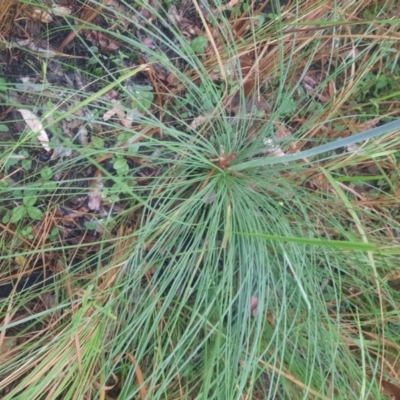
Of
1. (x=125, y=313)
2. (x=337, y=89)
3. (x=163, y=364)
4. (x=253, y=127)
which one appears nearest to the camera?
(x=163, y=364)

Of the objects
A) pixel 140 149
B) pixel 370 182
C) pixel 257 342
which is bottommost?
pixel 370 182

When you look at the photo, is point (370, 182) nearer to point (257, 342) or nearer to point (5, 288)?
point (257, 342)

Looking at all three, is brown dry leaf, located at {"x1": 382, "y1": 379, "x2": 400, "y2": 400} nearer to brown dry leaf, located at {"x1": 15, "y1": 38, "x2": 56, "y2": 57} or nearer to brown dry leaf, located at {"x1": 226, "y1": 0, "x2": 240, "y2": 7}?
brown dry leaf, located at {"x1": 226, "y1": 0, "x2": 240, "y2": 7}

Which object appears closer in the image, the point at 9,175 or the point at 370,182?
the point at 9,175

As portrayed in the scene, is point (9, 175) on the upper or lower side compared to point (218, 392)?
upper

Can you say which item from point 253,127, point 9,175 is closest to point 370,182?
point 253,127

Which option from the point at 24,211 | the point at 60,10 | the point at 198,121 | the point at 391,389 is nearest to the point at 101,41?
the point at 60,10

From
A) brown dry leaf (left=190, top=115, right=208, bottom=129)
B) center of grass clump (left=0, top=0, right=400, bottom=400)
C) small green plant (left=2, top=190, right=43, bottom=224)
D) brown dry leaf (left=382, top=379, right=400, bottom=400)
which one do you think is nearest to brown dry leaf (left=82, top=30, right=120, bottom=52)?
center of grass clump (left=0, top=0, right=400, bottom=400)

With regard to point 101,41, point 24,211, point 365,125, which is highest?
point 101,41

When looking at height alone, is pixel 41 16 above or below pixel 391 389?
above

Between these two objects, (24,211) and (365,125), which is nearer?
(24,211)

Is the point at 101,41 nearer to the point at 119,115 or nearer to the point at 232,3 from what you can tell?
the point at 119,115
